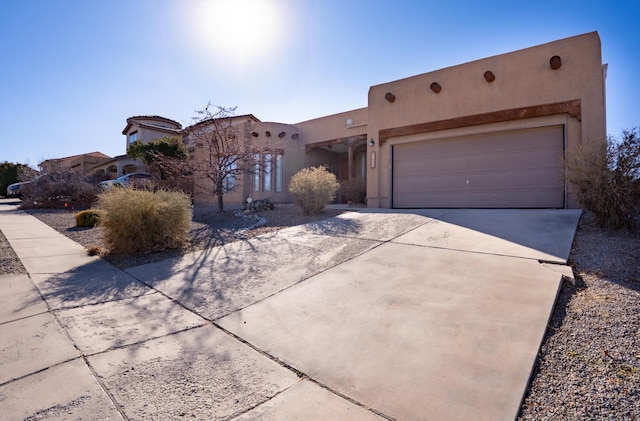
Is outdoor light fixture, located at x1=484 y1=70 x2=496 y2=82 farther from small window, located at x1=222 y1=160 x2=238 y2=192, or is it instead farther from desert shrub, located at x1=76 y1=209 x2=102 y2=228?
desert shrub, located at x1=76 y1=209 x2=102 y2=228

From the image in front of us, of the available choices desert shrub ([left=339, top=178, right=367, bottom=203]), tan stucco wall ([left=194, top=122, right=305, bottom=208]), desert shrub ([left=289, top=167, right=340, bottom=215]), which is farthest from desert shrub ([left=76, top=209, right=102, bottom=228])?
desert shrub ([left=339, top=178, right=367, bottom=203])

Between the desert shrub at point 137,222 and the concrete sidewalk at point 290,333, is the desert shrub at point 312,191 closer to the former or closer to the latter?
the desert shrub at point 137,222

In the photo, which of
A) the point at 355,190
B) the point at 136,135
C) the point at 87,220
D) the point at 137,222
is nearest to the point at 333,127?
the point at 355,190

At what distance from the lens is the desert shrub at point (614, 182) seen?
5695mm

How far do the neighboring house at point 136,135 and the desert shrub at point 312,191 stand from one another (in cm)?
1845

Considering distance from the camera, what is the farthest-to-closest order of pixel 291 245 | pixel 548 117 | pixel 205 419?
1. pixel 548 117
2. pixel 291 245
3. pixel 205 419

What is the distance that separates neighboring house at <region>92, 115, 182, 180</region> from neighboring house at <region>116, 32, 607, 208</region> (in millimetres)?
16091

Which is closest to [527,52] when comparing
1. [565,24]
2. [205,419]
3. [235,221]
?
[565,24]

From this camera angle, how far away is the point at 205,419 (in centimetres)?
206

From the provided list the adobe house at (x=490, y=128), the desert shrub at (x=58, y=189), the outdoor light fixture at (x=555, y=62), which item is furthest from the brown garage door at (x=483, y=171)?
the desert shrub at (x=58, y=189)

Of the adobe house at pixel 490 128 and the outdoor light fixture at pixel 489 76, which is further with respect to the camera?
the outdoor light fixture at pixel 489 76

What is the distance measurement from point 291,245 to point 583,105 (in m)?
8.54

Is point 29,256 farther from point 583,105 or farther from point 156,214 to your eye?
point 583,105

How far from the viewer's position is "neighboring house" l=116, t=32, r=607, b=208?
885 cm
